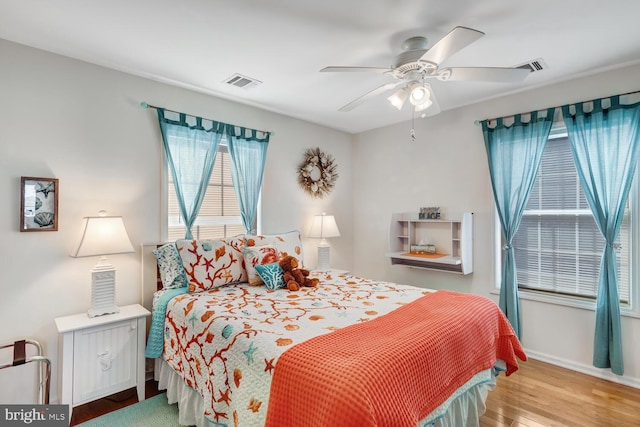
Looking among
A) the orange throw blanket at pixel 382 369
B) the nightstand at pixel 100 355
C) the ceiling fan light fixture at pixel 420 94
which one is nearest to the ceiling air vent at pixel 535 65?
the ceiling fan light fixture at pixel 420 94

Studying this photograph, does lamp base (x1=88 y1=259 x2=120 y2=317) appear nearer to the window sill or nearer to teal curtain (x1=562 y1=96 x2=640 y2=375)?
the window sill

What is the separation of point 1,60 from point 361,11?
95.8 inches

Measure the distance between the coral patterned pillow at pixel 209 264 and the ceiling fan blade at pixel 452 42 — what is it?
2.11 meters

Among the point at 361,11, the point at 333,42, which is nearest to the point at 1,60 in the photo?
the point at 333,42

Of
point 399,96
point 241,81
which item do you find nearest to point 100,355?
point 241,81

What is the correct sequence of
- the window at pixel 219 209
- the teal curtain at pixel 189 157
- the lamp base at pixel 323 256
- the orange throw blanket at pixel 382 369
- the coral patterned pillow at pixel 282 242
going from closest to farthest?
the orange throw blanket at pixel 382 369 < the teal curtain at pixel 189 157 < the coral patterned pillow at pixel 282 242 < the window at pixel 219 209 < the lamp base at pixel 323 256

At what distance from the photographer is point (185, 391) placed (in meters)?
2.12

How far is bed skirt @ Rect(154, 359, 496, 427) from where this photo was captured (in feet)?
5.39

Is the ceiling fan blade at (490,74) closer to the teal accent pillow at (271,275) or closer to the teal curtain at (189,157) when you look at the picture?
the teal accent pillow at (271,275)

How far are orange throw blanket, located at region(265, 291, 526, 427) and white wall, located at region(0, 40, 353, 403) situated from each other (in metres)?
1.98

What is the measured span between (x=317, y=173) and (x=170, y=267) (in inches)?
86.0

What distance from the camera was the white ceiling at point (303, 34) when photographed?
74.1 inches

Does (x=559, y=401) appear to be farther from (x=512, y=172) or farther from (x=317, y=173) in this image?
(x=317, y=173)

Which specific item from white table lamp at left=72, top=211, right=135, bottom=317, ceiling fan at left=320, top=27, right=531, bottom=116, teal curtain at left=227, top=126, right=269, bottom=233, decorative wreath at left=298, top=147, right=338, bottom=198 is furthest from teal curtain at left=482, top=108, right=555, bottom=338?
white table lamp at left=72, top=211, right=135, bottom=317
